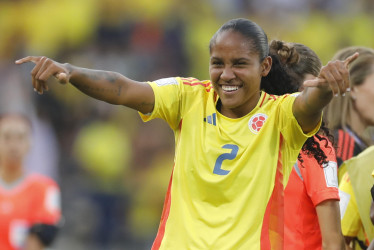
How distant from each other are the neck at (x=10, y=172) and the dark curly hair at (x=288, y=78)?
3.65 metres

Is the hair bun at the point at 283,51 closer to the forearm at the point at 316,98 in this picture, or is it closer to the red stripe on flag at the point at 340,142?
the forearm at the point at 316,98

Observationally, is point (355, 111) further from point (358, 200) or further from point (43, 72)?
point (43, 72)

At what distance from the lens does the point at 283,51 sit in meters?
4.60

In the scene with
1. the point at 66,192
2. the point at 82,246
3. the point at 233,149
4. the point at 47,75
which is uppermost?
the point at 47,75

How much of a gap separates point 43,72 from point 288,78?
1.58 meters

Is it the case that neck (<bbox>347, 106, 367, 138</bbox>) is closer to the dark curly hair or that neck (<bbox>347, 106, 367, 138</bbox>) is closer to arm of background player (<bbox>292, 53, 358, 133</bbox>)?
the dark curly hair

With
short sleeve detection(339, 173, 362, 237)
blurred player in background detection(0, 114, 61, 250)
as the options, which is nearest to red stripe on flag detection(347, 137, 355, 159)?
short sleeve detection(339, 173, 362, 237)

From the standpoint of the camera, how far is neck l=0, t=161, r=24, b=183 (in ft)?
24.8

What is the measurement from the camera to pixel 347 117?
5.62 metres

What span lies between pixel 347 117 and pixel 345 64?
2.07 metres

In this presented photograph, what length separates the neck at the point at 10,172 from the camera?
7.56 m

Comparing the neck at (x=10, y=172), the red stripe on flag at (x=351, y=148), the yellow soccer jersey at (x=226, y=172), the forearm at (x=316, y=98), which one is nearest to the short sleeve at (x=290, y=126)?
the yellow soccer jersey at (x=226, y=172)

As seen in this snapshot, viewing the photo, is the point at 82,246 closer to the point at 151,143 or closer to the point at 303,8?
the point at 151,143

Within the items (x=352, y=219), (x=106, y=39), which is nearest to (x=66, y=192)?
(x=106, y=39)
